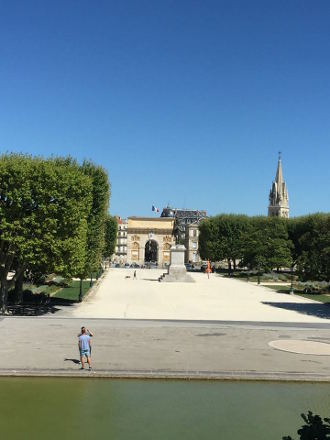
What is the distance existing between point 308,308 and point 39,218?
20.7m

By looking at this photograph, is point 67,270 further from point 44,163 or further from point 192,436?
point 192,436

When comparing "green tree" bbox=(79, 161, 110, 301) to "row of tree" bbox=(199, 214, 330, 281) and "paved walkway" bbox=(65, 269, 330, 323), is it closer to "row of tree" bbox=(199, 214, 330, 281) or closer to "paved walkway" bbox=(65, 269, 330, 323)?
"paved walkway" bbox=(65, 269, 330, 323)

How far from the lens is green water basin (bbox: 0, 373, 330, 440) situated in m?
11.5

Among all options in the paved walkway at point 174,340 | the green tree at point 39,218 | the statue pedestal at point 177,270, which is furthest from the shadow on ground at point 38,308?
the statue pedestal at point 177,270

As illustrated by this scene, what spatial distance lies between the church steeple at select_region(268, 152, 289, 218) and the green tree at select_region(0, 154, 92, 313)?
12383cm

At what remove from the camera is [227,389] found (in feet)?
49.2

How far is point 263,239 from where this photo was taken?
71.2 m

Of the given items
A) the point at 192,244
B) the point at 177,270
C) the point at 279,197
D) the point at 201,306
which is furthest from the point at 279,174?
the point at 201,306

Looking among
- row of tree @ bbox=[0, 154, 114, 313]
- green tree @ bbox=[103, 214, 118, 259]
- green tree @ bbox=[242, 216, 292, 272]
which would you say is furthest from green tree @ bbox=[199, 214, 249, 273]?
row of tree @ bbox=[0, 154, 114, 313]

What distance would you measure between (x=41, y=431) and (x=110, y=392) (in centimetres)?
317

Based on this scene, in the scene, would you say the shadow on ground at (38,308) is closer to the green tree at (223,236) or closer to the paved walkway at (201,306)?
the paved walkway at (201,306)

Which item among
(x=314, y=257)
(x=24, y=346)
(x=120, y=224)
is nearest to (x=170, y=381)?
(x=24, y=346)

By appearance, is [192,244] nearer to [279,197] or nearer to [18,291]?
[279,197]

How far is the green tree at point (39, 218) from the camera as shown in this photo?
2672 centimetres
